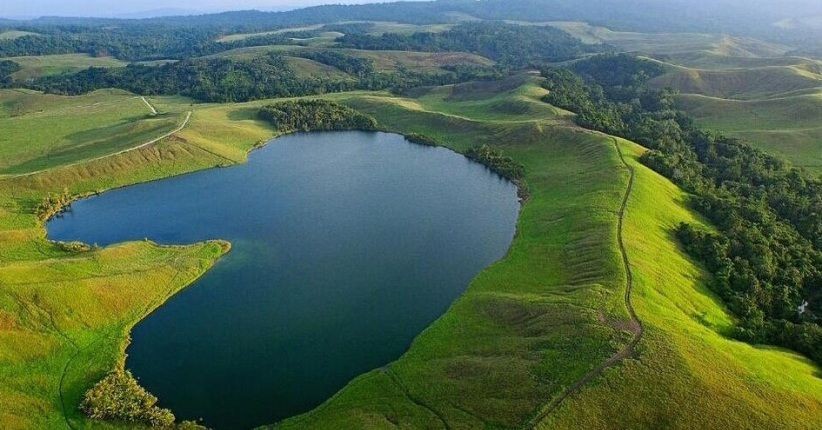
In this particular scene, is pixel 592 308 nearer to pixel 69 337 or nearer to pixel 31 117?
pixel 69 337

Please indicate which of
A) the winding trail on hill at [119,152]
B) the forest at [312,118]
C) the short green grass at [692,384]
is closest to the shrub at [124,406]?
the short green grass at [692,384]

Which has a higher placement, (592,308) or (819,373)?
(592,308)

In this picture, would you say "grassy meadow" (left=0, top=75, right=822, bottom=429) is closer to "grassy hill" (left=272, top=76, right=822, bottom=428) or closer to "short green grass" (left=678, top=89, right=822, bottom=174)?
"grassy hill" (left=272, top=76, right=822, bottom=428)

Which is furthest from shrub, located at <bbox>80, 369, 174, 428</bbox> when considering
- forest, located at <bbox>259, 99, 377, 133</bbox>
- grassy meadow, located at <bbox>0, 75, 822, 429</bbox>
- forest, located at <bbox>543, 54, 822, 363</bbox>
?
forest, located at <bbox>259, 99, 377, 133</bbox>

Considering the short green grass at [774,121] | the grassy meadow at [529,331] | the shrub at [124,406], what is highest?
the short green grass at [774,121]

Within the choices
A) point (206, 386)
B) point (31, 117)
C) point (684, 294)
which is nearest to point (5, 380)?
point (206, 386)

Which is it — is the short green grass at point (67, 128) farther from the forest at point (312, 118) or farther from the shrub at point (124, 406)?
the shrub at point (124, 406)

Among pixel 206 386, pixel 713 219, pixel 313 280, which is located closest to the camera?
pixel 206 386
